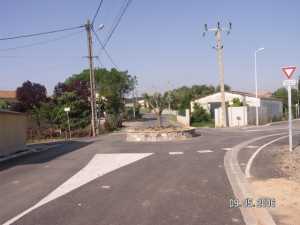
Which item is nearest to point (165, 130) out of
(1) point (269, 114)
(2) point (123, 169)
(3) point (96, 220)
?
(2) point (123, 169)

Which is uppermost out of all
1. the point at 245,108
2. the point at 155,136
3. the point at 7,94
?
the point at 7,94

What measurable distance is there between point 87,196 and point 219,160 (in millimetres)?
6132

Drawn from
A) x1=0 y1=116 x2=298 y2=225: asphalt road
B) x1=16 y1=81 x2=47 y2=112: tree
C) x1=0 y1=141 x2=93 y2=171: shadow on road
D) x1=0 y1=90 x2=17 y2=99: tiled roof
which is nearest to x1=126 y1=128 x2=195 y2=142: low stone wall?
x1=0 y1=141 x2=93 y2=171: shadow on road

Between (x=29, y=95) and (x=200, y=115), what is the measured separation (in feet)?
69.7

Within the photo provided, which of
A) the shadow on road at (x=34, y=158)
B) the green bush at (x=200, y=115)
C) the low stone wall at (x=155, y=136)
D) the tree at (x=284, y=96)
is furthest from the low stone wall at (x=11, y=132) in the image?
the tree at (x=284, y=96)

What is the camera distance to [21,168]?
1317cm

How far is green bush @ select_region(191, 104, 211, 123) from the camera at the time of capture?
149 ft

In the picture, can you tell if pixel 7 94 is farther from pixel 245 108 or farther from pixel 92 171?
pixel 92 171

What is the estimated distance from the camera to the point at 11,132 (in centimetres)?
1975

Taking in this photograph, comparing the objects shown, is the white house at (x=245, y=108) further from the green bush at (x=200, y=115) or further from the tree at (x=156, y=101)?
the tree at (x=156, y=101)

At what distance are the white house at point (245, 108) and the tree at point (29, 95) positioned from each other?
19.0 metres

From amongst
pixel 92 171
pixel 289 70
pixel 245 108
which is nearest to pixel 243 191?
pixel 92 171

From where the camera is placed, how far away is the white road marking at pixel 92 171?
802 centimetres

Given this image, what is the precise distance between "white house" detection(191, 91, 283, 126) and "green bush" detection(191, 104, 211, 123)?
1.08 m
